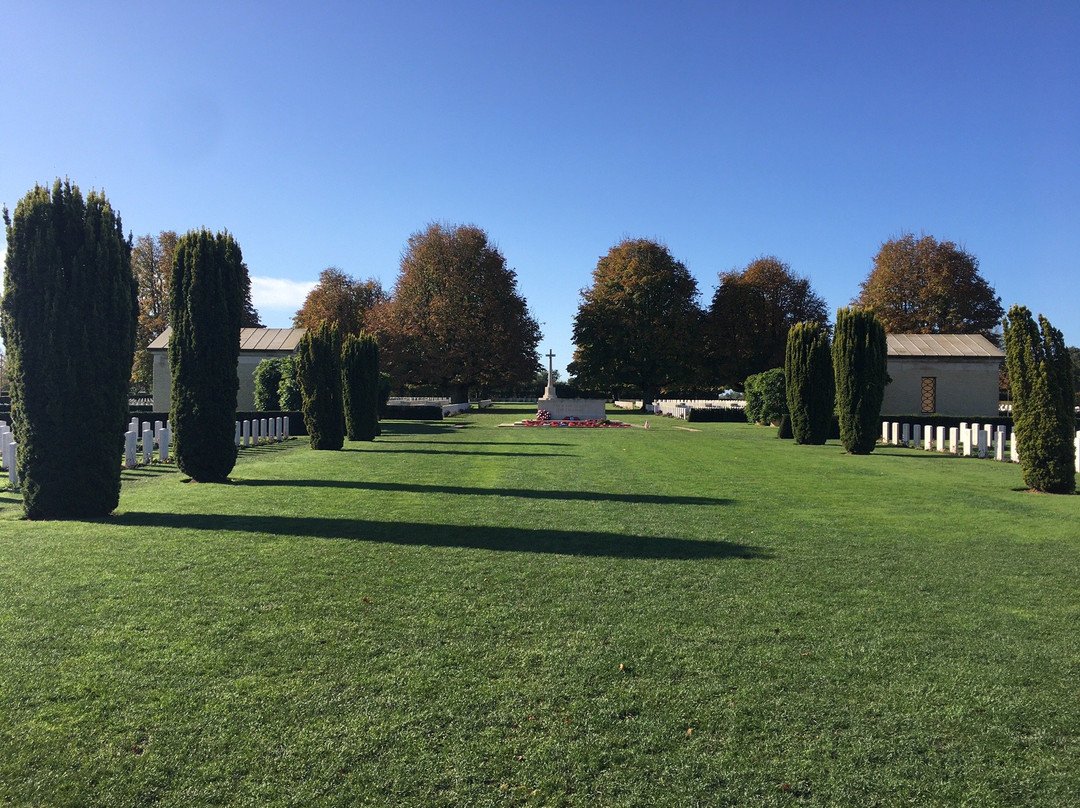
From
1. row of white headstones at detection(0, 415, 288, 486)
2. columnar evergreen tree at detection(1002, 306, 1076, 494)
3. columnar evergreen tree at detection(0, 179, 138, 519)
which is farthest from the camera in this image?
row of white headstones at detection(0, 415, 288, 486)

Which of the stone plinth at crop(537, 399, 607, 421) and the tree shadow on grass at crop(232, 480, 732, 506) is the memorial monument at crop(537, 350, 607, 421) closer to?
the stone plinth at crop(537, 399, 607, 421)

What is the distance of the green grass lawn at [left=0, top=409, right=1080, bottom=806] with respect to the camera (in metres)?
2.86

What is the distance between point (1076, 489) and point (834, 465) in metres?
4.34

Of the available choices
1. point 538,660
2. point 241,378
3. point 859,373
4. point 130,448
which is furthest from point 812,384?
point 241,378

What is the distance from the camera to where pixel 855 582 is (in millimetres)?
5711

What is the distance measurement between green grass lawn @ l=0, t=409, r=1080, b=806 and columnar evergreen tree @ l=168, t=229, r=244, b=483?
3277mm

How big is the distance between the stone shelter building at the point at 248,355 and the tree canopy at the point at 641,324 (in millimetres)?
21064

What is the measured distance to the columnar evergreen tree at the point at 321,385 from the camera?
17.9m

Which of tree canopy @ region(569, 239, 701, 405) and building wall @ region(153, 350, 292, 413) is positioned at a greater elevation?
tree canopy @ region(569, 239, 701, 405)

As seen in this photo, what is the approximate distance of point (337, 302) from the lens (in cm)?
6238

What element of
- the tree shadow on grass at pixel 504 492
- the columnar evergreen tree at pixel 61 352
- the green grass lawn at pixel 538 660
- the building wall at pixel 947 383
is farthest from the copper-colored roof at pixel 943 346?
the columnar evergreen tree at pixel 61 352

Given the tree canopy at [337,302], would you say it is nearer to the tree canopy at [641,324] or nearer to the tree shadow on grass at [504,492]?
the tree canopy at [641,324]

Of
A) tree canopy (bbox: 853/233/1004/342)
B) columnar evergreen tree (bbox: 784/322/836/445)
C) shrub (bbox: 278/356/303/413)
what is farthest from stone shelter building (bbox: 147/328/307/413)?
tree canopy (bbox: 853/233/1004/342)

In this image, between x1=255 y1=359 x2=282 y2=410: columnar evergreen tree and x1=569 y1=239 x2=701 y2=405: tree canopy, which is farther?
x1=569 y1=239 x2=701 y2=405: tree canopy
